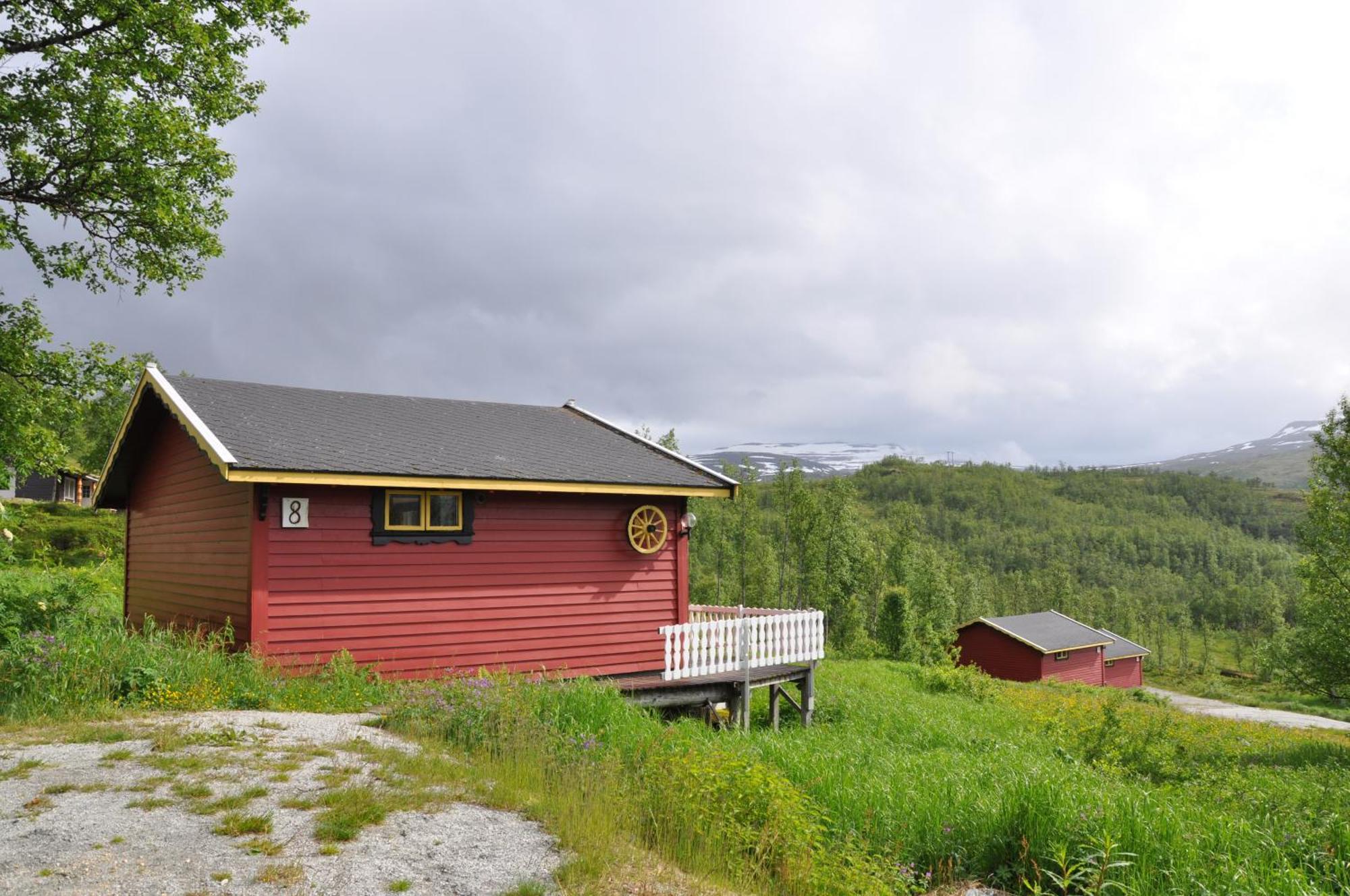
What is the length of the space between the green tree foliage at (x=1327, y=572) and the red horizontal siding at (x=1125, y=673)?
25.4m

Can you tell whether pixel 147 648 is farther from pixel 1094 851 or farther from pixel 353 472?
pixel 1094 851

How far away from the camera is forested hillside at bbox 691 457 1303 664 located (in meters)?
44.5

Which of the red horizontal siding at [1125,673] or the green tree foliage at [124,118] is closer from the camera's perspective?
the green tree foliage at [124,118]

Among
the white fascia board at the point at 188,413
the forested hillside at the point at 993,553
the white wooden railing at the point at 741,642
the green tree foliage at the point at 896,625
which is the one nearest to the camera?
the white fascia board at the point at 188,413

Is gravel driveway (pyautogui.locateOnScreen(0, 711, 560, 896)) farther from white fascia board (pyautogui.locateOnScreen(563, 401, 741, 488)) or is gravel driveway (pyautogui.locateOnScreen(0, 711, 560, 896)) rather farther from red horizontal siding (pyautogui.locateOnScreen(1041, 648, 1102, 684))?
red horizontal siding (pyautogui.locateOnScreen(1041, 648, 1102, 684))

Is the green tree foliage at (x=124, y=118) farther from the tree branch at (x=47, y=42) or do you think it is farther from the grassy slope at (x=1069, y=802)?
the grassy slope at (x=1069, y=802)

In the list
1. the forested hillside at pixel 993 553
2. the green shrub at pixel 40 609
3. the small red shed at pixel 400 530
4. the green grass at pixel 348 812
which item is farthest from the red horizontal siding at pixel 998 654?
the green grass at pixel 348 812

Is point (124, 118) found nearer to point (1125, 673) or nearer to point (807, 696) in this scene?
point (807, 696)

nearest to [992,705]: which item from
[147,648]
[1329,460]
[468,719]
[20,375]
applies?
[1329,460]

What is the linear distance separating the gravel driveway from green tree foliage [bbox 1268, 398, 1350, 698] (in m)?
20.5

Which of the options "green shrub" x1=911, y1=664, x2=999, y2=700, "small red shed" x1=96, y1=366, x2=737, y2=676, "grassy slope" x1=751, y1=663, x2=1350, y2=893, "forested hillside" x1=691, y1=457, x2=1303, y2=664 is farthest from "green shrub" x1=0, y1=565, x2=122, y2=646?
"forested hillside" x1=691, y1=457, x2=1303, y2=664

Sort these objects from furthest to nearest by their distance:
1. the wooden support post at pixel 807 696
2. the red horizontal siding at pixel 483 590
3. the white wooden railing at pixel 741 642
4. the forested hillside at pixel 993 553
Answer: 1. the forested hillside at pixel 993 553
2. the wooden support post at pixel 807 696
3. the white wooden railing at pixel 741 642
4. the red horizontal siding at pixel 483 590

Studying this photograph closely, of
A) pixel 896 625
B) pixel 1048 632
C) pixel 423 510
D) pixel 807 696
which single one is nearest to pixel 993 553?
pixel 1048 632

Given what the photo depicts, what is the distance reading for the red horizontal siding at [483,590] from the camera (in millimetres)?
10672
